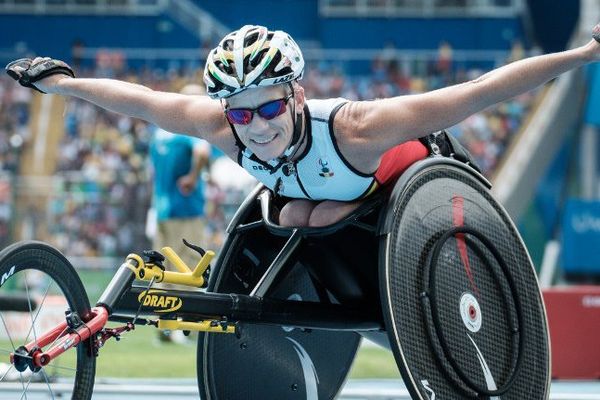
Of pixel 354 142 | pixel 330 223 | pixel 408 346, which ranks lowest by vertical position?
pixel 408 346

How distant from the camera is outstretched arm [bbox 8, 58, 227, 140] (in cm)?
528

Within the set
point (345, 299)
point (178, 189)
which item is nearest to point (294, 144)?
point (345, 299)

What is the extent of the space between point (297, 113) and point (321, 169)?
26 cm

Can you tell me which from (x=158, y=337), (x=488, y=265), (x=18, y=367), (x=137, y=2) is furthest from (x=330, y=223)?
(x=137, y=2)

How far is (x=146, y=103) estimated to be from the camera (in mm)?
5332

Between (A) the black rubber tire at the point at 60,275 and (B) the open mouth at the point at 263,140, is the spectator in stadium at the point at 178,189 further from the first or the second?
(A) the black rubber tire at the point at 60,275

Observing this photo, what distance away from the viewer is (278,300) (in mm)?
5262

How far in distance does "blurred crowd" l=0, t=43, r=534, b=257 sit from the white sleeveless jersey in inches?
381

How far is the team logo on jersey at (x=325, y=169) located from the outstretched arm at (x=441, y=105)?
0.11 meters

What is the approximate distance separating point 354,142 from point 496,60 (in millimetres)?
19535

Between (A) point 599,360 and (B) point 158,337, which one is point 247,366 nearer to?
(A) point 599,360

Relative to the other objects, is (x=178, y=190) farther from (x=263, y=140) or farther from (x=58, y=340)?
(x=58, y=340)

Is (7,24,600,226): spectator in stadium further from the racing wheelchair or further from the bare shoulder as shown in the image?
the racing wheelchair

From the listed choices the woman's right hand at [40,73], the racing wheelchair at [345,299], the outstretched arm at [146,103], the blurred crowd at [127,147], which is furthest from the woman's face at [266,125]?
the blurred crowd at [127,147]
